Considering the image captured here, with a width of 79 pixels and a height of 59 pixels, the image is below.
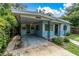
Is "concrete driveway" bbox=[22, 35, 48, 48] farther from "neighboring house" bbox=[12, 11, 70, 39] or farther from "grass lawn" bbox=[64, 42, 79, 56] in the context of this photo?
"grass lawn" bbox=[64, 42, 79, 56]

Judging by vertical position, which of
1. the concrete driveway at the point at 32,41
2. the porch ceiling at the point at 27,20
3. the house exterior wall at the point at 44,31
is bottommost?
the concrete driveway at the point at 32,41

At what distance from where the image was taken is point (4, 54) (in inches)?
174

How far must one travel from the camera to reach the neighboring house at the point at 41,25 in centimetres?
465

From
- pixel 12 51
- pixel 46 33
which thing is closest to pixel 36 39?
pixel 46 33

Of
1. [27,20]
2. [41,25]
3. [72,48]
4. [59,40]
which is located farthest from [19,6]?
[72,48]

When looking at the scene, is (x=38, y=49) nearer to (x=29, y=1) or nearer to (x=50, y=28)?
(x=50, y=28)

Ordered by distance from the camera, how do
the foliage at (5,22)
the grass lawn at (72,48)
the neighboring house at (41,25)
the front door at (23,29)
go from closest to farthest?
the foliage at (5,22) → the grass lawn at (72,48) → the neighboring house at (41,25) → the front door at (23,29)

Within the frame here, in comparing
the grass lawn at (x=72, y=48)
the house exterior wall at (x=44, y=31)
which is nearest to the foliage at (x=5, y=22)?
the house exterior wall at (x=44, y=31)

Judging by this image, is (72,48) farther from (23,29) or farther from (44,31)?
(23,29)

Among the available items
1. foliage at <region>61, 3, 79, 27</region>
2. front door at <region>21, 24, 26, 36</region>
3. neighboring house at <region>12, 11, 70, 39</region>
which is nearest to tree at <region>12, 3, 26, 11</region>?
neighboring house at <region>12, 11, 70, 39</region>

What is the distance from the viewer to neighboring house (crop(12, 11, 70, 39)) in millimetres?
4651

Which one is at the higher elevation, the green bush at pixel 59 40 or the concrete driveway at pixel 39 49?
Result: the green bush at pixel 59 40

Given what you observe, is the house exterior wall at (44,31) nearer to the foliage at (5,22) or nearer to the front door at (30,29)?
the front door at (30,29)

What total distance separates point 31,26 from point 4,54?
3.16 feet
